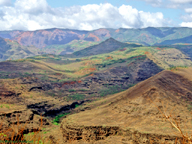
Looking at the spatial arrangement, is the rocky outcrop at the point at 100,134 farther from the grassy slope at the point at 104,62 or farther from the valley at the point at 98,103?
the grassy slope at the point at 104,62

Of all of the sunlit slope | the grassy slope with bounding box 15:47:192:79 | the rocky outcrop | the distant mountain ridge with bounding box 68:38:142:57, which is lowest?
the rocky outcrop

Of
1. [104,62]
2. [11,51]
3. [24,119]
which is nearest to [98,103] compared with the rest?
[24,119]

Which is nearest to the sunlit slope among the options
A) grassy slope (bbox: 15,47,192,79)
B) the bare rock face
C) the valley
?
the valley

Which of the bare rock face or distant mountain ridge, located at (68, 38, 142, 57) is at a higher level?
distant mountain ridge, located at (68, 38, 142, 57)

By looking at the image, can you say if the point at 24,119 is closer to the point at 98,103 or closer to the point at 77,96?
the point at 98,103

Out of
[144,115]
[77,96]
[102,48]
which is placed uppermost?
[102,48]

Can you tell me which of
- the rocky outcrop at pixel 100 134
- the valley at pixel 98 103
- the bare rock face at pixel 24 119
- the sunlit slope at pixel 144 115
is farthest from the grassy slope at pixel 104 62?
the rocky outcrop at pixel 100 134

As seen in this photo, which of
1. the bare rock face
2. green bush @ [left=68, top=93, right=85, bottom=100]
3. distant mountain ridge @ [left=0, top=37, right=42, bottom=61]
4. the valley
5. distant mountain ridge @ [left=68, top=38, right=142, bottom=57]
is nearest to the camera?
the valley

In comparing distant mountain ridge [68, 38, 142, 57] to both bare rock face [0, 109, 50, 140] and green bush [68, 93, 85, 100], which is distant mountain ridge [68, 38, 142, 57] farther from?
bare rock face [0, 109, 50, 140]

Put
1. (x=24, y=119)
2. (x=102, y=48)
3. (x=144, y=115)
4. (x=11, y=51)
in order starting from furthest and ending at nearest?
(x=11, y=51) → (x=102, y=48) → (x=24, y=119) → (x=144, y=115)

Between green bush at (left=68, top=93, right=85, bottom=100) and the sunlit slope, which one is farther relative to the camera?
green bush at (left=68, top=93, right=85, bottom=100)

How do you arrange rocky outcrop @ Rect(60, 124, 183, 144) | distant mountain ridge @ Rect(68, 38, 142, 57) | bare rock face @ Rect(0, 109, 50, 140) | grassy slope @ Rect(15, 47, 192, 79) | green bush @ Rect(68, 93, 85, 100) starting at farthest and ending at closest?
distant mountain ridge @ Rect(68, 38, 142, 57) → grassy slope @ Rect(15, 47, 192, 79) → green bush @ Rect(68, 93, 85, 100) → bare rock face @ Rect(0, 109, 50, 140) → rocky outcrop @ Rect(60, 124, 183, 144)
